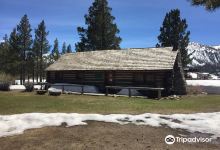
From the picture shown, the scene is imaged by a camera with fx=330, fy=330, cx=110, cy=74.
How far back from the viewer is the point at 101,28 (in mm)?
56281

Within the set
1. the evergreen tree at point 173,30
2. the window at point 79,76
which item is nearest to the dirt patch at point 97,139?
the window at point 79,76

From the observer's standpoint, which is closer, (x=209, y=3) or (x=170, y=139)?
(x=170, y=139)

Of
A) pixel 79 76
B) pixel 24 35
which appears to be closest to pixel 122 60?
pixel 79 76

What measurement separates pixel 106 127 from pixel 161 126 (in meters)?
2.42

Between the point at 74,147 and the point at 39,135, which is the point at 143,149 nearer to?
the point at 74,147

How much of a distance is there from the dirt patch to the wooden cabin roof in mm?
17635

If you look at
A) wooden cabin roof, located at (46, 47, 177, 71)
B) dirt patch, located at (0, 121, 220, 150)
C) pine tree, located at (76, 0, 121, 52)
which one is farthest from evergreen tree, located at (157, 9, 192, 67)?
dirt patch, located at (0, 121, 220, 150)

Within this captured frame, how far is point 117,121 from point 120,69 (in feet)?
58.7

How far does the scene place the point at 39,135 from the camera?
12570mm

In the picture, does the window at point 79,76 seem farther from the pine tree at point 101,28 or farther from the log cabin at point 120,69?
the pine tree at point 101,28

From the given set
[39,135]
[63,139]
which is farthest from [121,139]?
[39,135]

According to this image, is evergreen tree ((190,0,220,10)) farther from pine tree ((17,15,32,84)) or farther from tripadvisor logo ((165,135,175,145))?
pine tree ((17,15,32,84))

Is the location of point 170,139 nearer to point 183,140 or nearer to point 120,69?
point 183,140

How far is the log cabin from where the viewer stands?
31448 mm
